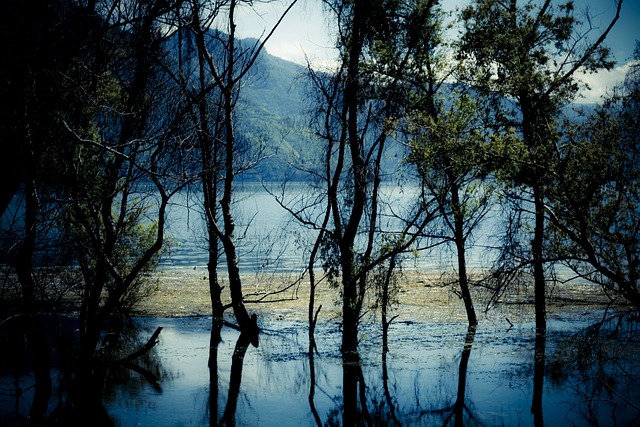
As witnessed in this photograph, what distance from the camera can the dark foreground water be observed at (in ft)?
44.2

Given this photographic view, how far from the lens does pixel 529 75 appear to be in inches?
581

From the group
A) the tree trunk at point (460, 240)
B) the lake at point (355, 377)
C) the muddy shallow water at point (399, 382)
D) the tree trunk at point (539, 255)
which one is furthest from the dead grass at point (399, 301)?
the muddy shallow water at point (399, 382)

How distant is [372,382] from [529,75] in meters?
8.37

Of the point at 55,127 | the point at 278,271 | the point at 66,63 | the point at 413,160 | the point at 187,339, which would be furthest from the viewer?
the point at 278,271

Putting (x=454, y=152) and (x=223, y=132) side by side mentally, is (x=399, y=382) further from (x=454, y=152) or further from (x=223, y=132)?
(x=223, y=132)

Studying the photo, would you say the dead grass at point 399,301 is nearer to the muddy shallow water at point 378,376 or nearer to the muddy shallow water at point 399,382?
the muddy shallow water at point 378,376

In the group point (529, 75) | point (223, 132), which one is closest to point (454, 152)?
point (529, 75)

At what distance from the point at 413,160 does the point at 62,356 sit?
402 inches

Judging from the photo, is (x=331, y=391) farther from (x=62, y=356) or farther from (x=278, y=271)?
(x=278, y=271)

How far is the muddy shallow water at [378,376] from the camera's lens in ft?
44.5

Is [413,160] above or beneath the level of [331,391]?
above

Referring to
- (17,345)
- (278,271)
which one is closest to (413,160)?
(17,345)

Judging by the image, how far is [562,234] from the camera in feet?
52.7

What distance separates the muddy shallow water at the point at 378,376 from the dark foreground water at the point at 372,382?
0.12ft
